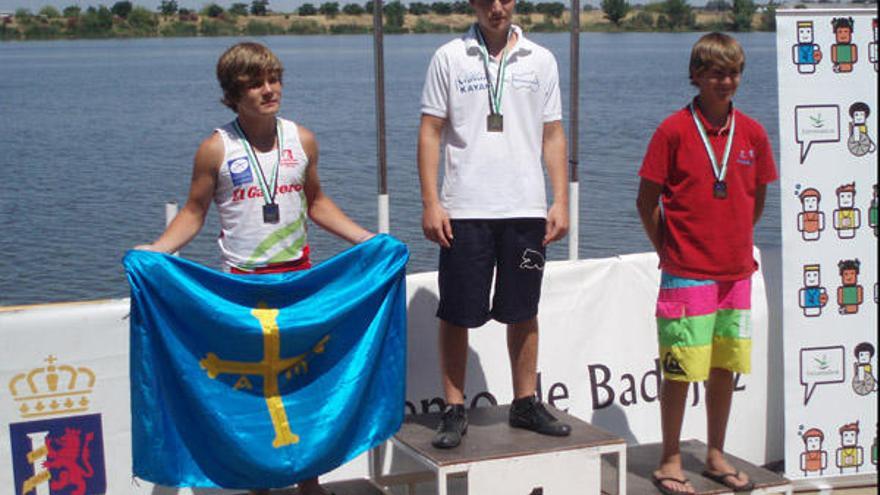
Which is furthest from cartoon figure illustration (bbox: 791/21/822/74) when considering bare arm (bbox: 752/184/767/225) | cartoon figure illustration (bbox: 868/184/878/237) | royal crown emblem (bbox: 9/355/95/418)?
royal crown emblem (bbox: 9/355/95/418)

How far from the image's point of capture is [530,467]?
456 centimetres

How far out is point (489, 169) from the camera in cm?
454

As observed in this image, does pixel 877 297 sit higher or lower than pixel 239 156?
lower

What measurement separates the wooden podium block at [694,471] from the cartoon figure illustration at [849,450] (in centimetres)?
63

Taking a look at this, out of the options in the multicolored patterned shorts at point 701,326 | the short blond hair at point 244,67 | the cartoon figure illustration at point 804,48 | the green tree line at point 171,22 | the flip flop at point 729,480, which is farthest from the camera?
the green tree line at point 171,22

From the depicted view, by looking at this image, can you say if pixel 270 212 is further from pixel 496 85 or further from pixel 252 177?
pixel 496 85

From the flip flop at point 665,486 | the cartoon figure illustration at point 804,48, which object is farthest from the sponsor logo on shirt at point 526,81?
the flip flop at point 665,486

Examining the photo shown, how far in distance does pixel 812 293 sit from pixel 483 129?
1844 mm

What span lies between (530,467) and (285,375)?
935 millimetres

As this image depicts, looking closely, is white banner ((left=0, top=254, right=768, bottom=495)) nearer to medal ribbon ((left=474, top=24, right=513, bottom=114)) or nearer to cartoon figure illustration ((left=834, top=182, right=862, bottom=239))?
cartoon figure illustration ((left=834, top=182, right=862, bottom=239))

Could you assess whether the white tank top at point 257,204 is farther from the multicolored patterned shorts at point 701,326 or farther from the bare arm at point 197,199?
the multicolored patterned shorts at point 701,326

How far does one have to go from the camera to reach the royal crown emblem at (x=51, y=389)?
15.3 feet

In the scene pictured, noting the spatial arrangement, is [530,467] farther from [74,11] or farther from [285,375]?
[74,11]

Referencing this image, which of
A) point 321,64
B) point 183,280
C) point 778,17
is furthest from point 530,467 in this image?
point 321,64
